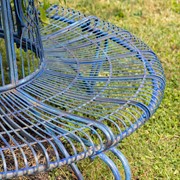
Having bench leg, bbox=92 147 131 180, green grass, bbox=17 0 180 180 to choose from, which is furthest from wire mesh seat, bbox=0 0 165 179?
green grass, bbox=17 0 180 180

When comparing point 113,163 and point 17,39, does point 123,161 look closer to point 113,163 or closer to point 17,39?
point 113,163

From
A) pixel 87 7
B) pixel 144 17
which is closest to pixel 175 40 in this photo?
pixel 144 17

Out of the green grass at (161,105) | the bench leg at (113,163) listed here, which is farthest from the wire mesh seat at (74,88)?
the green grass at (161,105)

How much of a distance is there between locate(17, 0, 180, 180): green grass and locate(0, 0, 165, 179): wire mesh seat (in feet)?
1.05

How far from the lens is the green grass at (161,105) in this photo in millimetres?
2375

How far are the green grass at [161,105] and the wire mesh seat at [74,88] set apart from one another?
0.32m

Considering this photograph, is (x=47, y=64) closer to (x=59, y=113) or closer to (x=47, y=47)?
(x=47, y=47)

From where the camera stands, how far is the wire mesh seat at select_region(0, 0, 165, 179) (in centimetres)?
144

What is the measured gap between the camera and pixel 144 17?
14.9 feet

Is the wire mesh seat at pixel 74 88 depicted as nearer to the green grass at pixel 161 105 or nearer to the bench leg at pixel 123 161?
the bench leg at pixel 123 161

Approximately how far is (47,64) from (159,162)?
0.99 meters

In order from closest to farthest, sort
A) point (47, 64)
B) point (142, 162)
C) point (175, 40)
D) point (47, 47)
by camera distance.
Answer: point (47, 64) → point (47, 47) → point (142, 162) → point (175, 40)

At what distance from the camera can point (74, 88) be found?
179 centimetres

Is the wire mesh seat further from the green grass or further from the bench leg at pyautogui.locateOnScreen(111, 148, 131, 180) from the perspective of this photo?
the green grass
